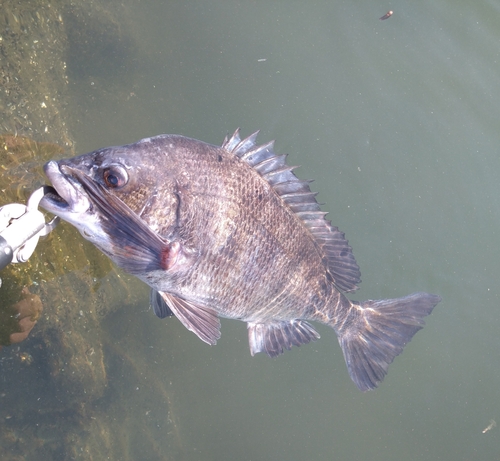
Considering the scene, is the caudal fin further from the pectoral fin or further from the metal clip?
the metal clip

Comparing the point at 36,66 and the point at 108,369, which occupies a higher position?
the point at 36,66

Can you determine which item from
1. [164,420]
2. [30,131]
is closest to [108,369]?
[164,420]

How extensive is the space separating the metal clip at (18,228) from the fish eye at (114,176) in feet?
0.99

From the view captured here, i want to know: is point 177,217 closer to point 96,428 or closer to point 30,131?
point 30,131

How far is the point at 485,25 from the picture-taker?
5.83 meters

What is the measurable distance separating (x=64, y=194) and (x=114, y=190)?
25cm

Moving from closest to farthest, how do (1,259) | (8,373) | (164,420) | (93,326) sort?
(1,259)
(8,373)
(93,326)
(164,420)

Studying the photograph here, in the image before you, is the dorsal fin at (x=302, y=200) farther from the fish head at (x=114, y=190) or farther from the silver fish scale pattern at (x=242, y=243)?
the fish head at (x=114, y=190)

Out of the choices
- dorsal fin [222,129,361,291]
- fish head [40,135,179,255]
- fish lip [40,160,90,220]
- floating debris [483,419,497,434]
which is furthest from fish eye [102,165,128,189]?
floating debris [483,419,497,434]

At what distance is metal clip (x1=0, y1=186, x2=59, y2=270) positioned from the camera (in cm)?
156

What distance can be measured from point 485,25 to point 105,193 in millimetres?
6381

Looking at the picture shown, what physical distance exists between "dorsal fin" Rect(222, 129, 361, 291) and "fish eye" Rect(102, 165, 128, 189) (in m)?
0.64

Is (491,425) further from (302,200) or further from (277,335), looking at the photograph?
(302,200)

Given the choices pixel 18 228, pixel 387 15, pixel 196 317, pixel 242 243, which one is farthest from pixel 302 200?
pixel 387 15
